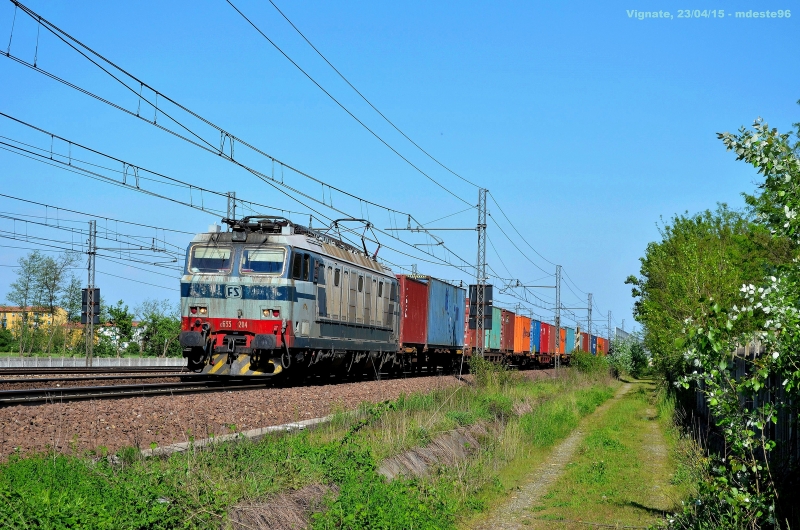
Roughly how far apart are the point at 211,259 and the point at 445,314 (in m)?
17.9

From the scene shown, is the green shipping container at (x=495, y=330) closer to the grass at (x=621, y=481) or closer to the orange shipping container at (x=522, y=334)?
the orange shipping container at (x=522, y=334)

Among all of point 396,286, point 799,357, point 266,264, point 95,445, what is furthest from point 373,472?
point 396,286

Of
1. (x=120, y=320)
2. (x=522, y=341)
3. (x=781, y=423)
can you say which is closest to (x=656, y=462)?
(x=781, y=423)

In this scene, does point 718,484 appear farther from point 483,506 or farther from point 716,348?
point 483,506

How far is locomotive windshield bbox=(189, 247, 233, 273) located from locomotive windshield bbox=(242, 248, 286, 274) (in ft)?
1.41

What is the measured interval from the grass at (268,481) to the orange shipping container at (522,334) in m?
36.4

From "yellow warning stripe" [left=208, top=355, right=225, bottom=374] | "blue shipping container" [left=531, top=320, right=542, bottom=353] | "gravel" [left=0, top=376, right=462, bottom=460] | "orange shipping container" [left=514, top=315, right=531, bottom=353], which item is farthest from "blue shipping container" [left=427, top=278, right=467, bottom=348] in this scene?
"gravel" [left=0, top=376, right=462, bottom=460]

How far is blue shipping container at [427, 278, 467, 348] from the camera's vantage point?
34.2m

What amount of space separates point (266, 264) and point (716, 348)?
46.9 feet

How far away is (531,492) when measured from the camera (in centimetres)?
1176

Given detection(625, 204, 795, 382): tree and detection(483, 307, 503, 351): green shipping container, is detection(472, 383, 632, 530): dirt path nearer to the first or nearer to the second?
detection(625, 204, 795, 382): tree

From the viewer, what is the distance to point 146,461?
8.17m

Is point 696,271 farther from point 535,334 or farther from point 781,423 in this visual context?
point 535,334

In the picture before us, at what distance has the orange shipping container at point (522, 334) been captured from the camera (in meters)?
51.0
